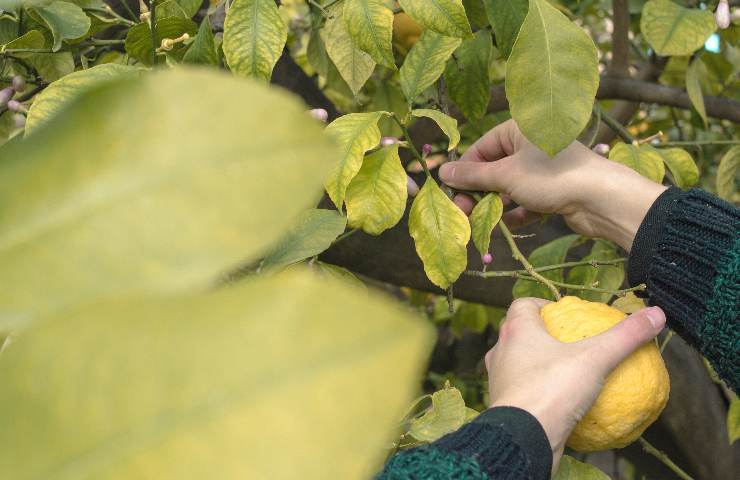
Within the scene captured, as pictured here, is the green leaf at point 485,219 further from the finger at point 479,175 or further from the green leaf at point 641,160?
the green leaf at point 641,160

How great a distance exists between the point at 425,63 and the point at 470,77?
0.18m

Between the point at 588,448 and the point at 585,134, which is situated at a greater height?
the point at 588,448

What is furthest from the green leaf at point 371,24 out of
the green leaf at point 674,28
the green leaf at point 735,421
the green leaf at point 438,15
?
the green leaf at point 735,421

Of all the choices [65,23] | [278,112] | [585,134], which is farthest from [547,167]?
[278,112]

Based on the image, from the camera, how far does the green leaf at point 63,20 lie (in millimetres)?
768

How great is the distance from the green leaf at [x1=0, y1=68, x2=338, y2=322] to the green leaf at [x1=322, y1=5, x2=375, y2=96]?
29.4 inches

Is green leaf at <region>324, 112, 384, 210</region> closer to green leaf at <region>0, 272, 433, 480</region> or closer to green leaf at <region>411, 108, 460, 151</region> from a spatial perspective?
green leaf at <region>411, 108, 460, 151</region>

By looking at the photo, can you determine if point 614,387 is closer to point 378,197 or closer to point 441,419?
point 441,419

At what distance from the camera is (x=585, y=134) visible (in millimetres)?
1466

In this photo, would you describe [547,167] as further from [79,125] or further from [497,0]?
[79,125]

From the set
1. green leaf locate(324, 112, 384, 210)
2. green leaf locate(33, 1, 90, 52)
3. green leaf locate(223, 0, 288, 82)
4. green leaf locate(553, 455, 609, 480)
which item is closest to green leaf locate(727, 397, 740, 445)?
green leaf locate(553, 455, 609, 480)

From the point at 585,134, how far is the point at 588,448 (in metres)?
0.84

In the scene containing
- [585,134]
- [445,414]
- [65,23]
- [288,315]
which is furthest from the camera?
[585,134]

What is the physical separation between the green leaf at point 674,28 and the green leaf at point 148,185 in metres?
0.90
